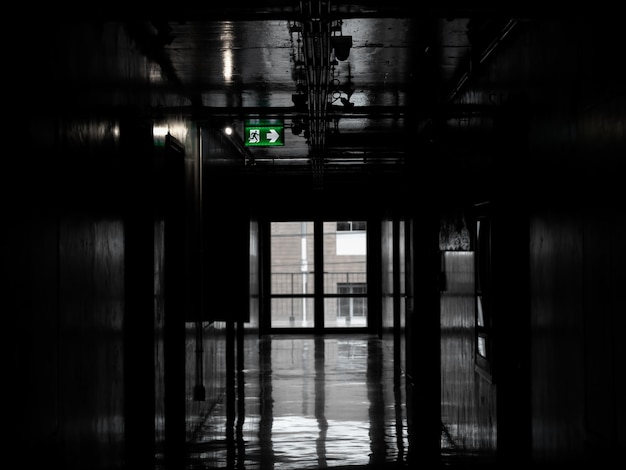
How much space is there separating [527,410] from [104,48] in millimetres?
3146

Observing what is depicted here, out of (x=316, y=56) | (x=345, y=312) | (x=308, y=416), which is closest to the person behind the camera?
(x=316, y=56)

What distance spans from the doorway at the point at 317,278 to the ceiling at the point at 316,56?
32.3ft

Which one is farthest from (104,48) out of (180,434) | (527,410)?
(180,434)

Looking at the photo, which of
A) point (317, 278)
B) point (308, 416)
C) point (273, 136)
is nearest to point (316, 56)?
point (273, 136)

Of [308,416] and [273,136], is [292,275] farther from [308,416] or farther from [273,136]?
[308,416]

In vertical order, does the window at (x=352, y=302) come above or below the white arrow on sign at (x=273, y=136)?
below

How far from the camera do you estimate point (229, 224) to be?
438 inches

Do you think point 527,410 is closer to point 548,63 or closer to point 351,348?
point 548,63

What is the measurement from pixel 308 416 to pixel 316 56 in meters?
4.97

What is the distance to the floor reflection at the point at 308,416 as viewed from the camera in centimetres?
759

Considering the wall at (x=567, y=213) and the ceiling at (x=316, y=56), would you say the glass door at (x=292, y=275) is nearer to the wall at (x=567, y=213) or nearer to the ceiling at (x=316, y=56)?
the ceiling at (x=316, y=56)

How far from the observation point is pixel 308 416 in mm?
9609

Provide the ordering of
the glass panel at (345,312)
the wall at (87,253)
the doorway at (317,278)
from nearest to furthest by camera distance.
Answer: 1. the wall at (87,253)
2. the doorway at (317,278)
3. the glass panel at (345,312)

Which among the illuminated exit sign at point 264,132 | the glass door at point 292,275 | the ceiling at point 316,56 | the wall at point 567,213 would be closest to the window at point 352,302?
the glass door at point 292,275
